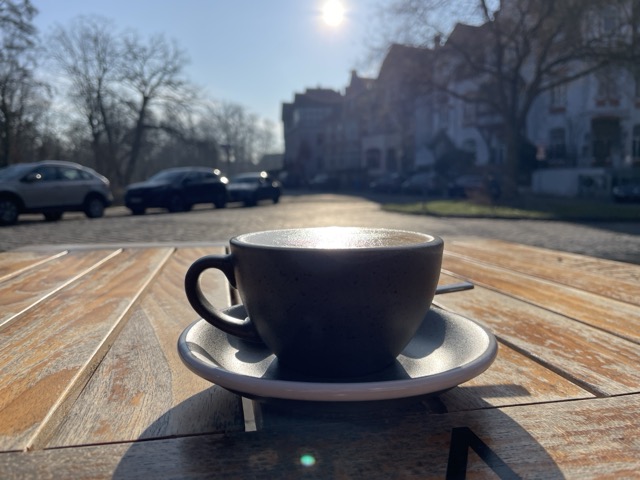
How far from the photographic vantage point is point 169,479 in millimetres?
440

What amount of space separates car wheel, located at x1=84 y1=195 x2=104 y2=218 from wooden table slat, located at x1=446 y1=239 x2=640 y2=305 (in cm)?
1154

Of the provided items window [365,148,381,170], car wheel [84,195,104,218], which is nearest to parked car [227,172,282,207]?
car wheel [84,195,104,218]

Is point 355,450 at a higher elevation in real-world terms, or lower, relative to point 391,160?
lower

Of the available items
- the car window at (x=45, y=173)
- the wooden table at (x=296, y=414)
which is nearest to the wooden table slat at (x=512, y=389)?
the wooden table at (x=296, y=414)

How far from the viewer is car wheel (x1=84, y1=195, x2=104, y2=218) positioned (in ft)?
40.5

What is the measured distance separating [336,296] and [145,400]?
0.24 metres

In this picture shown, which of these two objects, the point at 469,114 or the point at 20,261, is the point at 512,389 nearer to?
the point at 20,261

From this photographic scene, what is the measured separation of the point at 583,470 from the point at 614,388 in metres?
0.21

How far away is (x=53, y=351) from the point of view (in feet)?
2.48

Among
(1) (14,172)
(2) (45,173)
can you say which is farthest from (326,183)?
(1) (14,172)

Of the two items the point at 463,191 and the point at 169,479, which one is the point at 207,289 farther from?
the point at 463,191

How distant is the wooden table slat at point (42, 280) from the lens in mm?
1063

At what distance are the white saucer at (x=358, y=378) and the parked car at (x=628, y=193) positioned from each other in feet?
70.1

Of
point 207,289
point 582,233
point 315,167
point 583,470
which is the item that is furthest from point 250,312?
Result: point 315,167
